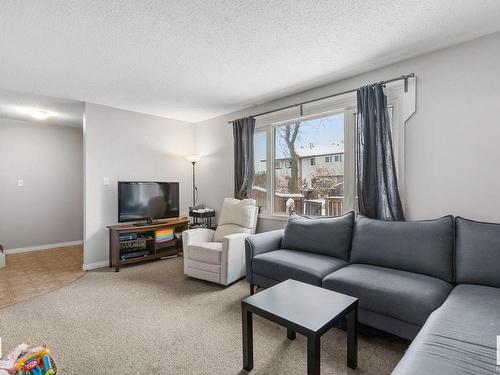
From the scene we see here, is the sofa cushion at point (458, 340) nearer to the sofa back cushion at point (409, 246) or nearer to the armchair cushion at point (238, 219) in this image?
the sofa back cushion at point (409, 246)

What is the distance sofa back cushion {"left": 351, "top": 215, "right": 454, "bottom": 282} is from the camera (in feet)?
6.66

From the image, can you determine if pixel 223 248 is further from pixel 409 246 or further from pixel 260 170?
pixel 409 246

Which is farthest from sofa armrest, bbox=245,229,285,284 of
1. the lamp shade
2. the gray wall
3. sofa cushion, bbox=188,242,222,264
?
the gray wall

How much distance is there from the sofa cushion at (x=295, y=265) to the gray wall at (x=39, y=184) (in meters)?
4.37

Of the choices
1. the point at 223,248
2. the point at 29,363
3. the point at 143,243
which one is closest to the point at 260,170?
the point at 223,248

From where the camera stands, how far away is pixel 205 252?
312 cm

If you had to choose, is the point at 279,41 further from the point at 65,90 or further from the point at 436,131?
the point at 65,90

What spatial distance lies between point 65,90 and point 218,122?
2.17m

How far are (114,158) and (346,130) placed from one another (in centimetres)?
330

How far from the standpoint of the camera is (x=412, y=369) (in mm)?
1075

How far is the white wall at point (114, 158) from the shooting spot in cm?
379

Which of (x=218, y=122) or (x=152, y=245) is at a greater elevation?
(x=218, y=122)

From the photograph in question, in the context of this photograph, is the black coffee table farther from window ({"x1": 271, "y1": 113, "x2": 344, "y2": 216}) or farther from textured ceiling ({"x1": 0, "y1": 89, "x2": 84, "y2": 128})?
textured ceiling ({"x1": 0, "y1": 89, "x2": 84, "y2": 128})

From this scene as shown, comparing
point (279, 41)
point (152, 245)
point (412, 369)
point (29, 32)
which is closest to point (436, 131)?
point (279, 41)
